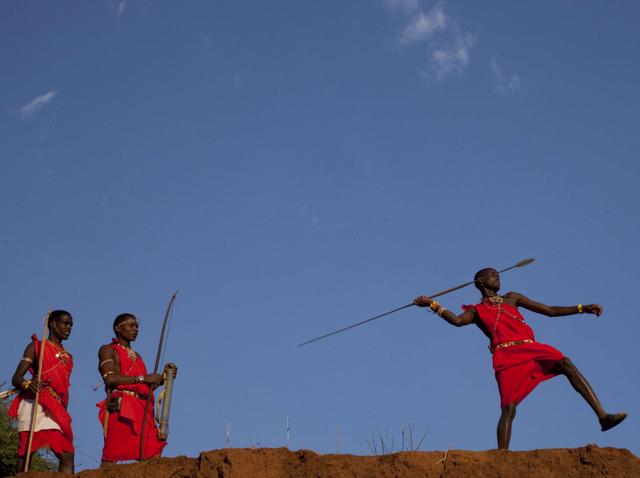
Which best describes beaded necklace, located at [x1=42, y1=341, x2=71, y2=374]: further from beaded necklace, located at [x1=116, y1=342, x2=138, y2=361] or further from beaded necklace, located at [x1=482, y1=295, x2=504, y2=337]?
beaded necklace, located at [x1=482, y1=295, x2=504, y2=337]

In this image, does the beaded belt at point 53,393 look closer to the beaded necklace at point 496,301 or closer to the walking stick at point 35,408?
the walking stick at point 35,408

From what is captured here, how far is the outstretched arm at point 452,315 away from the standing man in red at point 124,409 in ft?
9.71

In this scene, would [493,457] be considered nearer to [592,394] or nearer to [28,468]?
[592,394]

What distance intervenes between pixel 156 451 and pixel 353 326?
8.39 feet

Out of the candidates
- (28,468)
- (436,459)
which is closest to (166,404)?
(28,468)

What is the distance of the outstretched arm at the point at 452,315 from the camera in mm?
9625

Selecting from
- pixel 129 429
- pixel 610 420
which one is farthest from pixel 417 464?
pixel 129 429

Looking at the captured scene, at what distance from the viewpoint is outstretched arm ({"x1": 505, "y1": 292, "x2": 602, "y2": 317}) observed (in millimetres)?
9547

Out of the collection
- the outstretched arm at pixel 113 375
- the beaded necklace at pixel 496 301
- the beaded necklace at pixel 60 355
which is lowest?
the outstretched arm at pixel 113 375

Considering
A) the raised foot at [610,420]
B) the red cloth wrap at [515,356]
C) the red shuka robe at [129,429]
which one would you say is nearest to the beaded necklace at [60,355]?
the red shuka robe at [129,429]

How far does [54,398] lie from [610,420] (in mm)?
5687

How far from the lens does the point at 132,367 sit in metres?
10.2

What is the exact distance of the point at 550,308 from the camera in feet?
32.1

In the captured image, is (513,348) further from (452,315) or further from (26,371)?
(26,371)
